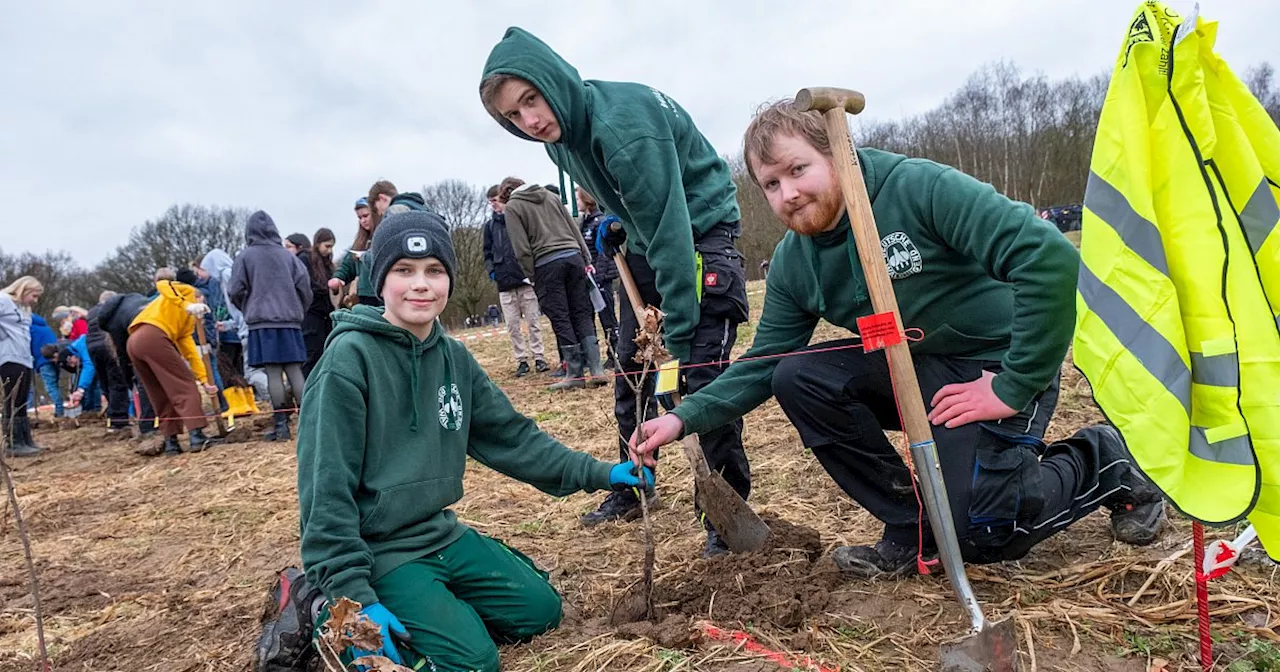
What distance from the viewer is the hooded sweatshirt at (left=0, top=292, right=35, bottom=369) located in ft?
27.7

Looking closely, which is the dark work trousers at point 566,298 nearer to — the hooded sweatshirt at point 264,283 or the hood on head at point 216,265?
the hooded sweatshirt at point 264,283

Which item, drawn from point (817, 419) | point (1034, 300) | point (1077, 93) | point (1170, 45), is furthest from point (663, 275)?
point (1077, 93)

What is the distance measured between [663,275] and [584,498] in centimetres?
171

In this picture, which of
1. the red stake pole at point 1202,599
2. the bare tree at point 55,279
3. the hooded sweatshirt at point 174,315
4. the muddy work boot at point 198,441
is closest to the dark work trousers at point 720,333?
the red stake pole at point 1202,599

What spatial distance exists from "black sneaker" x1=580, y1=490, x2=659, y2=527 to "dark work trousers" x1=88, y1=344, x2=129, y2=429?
8.51m

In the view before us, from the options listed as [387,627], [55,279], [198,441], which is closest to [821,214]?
[387,627]

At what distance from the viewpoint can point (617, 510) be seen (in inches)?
152

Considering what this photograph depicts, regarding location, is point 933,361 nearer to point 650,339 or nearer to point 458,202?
point 650,339

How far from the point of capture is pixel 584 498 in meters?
4.31

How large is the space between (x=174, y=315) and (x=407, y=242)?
6.16m

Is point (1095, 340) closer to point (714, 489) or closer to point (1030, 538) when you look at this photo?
point (1030, 538)

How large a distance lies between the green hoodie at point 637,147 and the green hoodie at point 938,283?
0.37 metres

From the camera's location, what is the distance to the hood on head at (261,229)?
24.3 feet

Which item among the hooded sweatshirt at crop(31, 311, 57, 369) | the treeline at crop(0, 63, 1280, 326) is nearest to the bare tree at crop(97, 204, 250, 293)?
the treeline at crop(0, 63, 1280, 326)
